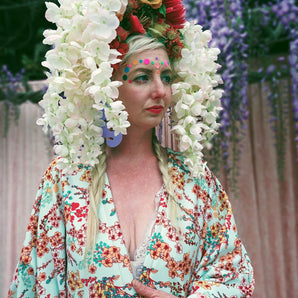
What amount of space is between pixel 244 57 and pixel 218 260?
1.56 meters

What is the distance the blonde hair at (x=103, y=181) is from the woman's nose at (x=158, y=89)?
105 mm

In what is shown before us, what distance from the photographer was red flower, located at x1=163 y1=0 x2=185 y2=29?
143 cm

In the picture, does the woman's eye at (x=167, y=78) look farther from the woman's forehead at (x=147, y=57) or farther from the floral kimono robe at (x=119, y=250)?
the floral kimono robe at (x=119, y=250)

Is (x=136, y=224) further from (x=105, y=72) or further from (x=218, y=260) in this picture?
(x=105, y=72)

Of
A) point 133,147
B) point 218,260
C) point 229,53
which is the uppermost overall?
point 229,53

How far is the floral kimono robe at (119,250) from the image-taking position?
1315 millimetres

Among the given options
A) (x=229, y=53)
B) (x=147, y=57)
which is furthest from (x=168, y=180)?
(x=229, y=53)

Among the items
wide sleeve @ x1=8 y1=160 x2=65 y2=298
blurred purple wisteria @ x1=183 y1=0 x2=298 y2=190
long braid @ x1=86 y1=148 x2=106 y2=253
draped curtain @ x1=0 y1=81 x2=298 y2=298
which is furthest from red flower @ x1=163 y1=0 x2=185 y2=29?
draped curtain @ x1=0 y1=81 x2=298 y2=298

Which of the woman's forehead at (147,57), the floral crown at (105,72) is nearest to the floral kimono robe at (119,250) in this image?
the floral crown at (105,72)

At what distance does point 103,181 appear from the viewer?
56.7 inches

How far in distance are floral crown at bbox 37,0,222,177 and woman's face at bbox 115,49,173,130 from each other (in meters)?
0.04

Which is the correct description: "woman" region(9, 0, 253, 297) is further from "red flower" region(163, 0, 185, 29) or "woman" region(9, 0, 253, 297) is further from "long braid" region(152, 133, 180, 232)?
"red flower" region(163, 0, 185, 29)

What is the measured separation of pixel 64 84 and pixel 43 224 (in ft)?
1.52

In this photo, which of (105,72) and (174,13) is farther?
(174,13)
